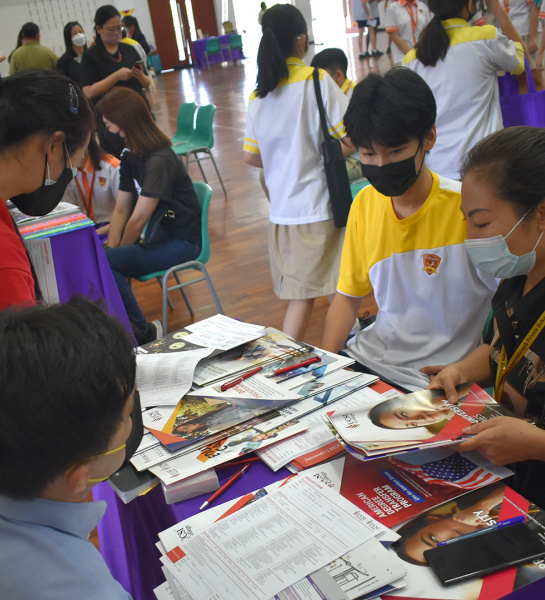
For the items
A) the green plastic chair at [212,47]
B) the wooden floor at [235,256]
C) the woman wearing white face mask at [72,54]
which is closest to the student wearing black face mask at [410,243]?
the wooden floor at [235,256]

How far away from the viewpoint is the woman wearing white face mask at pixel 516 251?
46.8 inches

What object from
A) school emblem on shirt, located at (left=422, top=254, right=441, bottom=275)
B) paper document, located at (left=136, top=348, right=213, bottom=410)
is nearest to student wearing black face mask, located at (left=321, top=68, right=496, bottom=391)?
school emblem on shirt, located at (left=422, top=254, right=441, bottom=275)

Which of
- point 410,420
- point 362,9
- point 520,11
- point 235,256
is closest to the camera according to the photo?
point 410,420

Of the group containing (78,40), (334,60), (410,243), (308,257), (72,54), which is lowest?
(308,257)

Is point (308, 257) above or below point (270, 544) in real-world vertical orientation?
below

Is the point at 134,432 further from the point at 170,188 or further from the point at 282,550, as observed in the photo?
the point at 170,188

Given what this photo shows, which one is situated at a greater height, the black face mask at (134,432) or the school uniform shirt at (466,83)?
the school uniform shirt at (466,83)

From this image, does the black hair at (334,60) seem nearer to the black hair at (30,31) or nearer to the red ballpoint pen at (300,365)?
the red ballpoint pen at (300,365)

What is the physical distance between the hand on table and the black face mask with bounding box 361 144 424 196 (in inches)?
29.5

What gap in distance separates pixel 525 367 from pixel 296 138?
154cm

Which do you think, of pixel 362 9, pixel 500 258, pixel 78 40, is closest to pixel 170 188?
pixel 500 258

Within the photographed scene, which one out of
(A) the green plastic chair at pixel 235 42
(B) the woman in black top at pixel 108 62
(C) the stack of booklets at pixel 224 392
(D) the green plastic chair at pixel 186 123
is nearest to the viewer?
(C) the stack of booklets at pixel 224 392

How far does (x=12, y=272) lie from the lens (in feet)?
4.29

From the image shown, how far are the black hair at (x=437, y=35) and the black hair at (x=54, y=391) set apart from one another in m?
2.49
